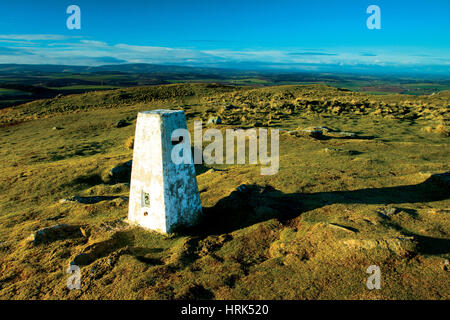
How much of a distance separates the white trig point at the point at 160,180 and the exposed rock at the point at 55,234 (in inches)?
69.4

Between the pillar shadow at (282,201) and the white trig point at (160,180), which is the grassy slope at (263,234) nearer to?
the pillar shadow at (282,201)

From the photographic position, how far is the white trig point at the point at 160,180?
688 cm

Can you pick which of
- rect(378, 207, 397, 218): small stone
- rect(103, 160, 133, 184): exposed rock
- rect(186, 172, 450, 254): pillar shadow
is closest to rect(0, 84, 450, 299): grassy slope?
rect(186, 172, 450, 254): pillar shadow

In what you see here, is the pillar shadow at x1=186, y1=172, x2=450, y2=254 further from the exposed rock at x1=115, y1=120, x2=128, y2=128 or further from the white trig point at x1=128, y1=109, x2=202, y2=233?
the exposed rock at x1=115, y1=120, x2=128, y2=128

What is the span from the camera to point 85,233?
7.47 meters

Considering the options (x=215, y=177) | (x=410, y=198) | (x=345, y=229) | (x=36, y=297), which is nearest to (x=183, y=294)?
(x=36, y=297)

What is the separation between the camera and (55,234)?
748cm

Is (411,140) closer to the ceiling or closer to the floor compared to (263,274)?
closer to the ceiling

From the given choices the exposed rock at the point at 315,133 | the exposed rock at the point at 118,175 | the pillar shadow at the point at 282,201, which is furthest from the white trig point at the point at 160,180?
the exposed rock at the point at 315,133

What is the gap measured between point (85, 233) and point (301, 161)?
10.2 metres

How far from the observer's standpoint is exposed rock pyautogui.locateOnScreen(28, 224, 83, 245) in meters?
7.25

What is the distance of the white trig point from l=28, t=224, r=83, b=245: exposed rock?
176 cm

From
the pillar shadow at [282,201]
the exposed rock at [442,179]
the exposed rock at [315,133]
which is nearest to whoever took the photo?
the pillar shadow at [282,201]
